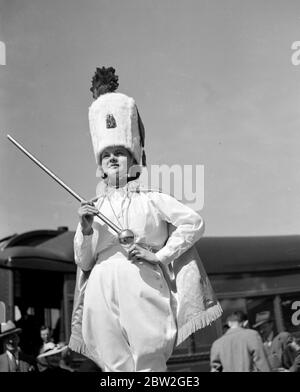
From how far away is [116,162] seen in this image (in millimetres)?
2406

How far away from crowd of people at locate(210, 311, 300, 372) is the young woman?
30.9 inches

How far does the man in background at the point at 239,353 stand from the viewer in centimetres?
295

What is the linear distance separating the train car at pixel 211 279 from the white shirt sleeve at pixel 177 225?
1315mm

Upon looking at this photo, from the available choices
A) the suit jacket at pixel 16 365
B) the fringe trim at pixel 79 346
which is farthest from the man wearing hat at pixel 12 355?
the fringe trim at pixel 79 346

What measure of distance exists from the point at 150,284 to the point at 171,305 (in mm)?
105

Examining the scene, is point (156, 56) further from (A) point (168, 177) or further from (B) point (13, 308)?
(B) point (13, 308)

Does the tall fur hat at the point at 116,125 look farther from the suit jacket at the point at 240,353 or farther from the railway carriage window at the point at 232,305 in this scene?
the railway carriage window at the point at 232,305

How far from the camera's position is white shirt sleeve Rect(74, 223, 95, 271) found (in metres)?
2.31

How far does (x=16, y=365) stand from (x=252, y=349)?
122cm

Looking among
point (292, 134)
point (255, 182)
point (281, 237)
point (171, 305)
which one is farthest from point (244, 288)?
point (171, 305)

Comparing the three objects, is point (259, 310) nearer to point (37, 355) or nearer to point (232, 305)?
point (232, 305)

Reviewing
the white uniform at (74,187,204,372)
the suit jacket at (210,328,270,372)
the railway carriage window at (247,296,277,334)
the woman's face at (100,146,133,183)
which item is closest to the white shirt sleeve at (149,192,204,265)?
the white uniform at (74,187,204,372)

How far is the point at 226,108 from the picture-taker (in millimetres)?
3436

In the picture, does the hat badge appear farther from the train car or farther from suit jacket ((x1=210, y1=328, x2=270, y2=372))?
the train car
